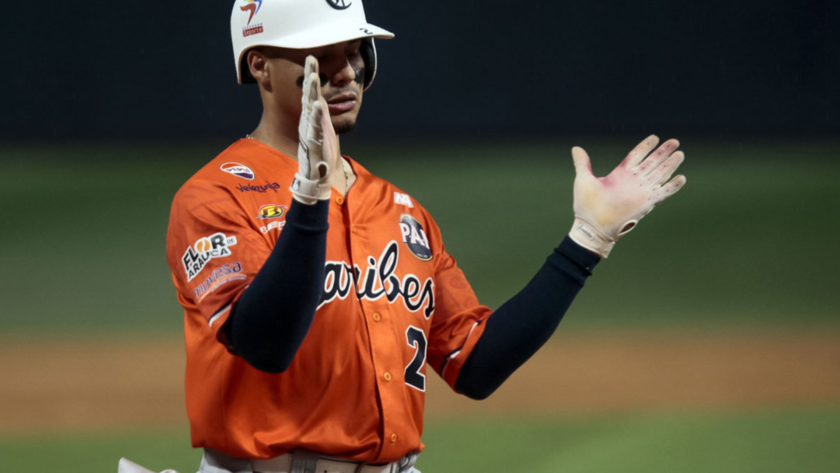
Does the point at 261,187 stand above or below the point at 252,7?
below

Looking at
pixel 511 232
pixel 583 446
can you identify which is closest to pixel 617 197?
pixel 583 446

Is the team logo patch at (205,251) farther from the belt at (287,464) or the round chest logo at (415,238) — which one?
the round chest logo at (415,238)

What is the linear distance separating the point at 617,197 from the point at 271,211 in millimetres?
825

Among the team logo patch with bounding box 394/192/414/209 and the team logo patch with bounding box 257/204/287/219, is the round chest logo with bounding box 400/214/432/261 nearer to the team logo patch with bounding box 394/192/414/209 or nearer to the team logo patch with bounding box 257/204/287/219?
the team logo patch with bounding box 394/192/414/209

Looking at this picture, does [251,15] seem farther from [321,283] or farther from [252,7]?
[321,283]

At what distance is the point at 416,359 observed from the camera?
7.97 ft

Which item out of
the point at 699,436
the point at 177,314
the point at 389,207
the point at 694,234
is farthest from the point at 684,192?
the point at 389,207

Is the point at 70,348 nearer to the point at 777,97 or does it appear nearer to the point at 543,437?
the point at 543,437

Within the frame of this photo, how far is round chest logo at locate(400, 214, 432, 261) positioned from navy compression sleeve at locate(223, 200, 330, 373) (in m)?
0.58

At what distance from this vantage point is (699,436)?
5.43m

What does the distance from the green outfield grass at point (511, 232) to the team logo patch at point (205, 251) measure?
15.4 feet

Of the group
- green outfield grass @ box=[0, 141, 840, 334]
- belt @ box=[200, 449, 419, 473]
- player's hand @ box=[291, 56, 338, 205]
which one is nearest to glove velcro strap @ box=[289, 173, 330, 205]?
player's hand @ box=[291, 56, 338, 205]

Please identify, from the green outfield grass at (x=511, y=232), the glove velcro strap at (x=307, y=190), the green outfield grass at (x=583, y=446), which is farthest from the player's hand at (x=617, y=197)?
the green outfield grass at (x=511, y=232)

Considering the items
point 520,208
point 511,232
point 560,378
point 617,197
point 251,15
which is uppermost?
point 251,15
